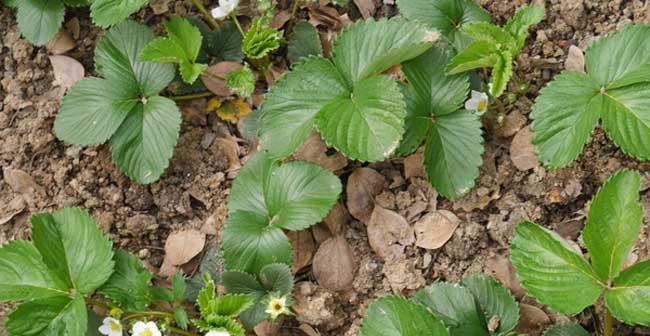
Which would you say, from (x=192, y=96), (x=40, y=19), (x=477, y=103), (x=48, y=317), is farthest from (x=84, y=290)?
(x=477, y=103)

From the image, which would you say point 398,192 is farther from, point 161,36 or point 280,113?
point 161,36

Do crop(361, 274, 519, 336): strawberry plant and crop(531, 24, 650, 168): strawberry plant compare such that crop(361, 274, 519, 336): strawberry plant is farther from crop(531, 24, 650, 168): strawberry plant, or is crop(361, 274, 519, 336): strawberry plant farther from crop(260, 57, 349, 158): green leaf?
crop(260, 57, 349, 158): green leaf

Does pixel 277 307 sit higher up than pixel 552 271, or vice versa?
pixel 552 271

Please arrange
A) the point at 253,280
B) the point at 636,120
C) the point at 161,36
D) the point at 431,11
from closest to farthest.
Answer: the point at 636,120, the point at 253,280, the point at 431,11, the point at 161,36

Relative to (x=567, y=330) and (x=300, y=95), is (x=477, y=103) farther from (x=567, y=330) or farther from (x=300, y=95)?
Answer: (x=567, y=330)

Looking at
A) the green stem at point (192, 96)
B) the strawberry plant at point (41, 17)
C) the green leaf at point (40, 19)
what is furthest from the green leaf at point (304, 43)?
the green leaf at point (40, 19)

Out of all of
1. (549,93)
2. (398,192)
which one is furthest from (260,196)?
(549,93)

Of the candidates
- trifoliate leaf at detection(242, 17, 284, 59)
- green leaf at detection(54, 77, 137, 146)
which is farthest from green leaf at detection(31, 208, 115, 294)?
trifoliate leaf at detection(242, 17, 284, 59)
